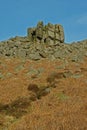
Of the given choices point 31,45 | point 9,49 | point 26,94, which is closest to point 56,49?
point 31,45

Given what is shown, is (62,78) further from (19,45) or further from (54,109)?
(19,45)

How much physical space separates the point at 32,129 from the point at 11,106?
6899 mm

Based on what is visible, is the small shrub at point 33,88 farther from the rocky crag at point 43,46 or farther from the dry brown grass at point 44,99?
the rocky crag at point 43,46

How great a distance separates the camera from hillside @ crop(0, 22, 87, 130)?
19141 millimetres

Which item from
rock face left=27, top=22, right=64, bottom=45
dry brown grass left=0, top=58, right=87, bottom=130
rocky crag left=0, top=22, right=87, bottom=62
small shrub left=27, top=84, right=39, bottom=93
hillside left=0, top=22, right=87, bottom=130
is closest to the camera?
dry brown grass left=0, top=58, right=87, bottom=130

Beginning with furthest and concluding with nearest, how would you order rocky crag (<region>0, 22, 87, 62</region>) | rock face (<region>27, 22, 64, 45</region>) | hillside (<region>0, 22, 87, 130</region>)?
rock face (<region>27, 22, 64, 45</region>) → rocky crag (<region>0, 22, 87, 62</region>) → hillside (<region>0, 22, 87, 130</region>)

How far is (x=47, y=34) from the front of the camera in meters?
52.7

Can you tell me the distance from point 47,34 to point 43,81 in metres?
22.6

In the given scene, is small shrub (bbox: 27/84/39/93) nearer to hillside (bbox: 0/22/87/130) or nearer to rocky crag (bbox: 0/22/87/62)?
hillside (bbox: 0/22/87/130)

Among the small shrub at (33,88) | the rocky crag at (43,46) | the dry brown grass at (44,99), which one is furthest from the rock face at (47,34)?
the small shrub at (33,88)

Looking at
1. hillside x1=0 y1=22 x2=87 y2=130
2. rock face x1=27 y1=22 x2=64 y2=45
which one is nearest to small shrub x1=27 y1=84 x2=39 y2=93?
hillside x1=0 y1=22 x2=87 y2=130

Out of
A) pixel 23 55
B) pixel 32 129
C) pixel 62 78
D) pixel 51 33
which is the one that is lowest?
pixel 32 129

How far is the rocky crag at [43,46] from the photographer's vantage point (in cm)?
4400

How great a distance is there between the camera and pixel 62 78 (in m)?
31.5
